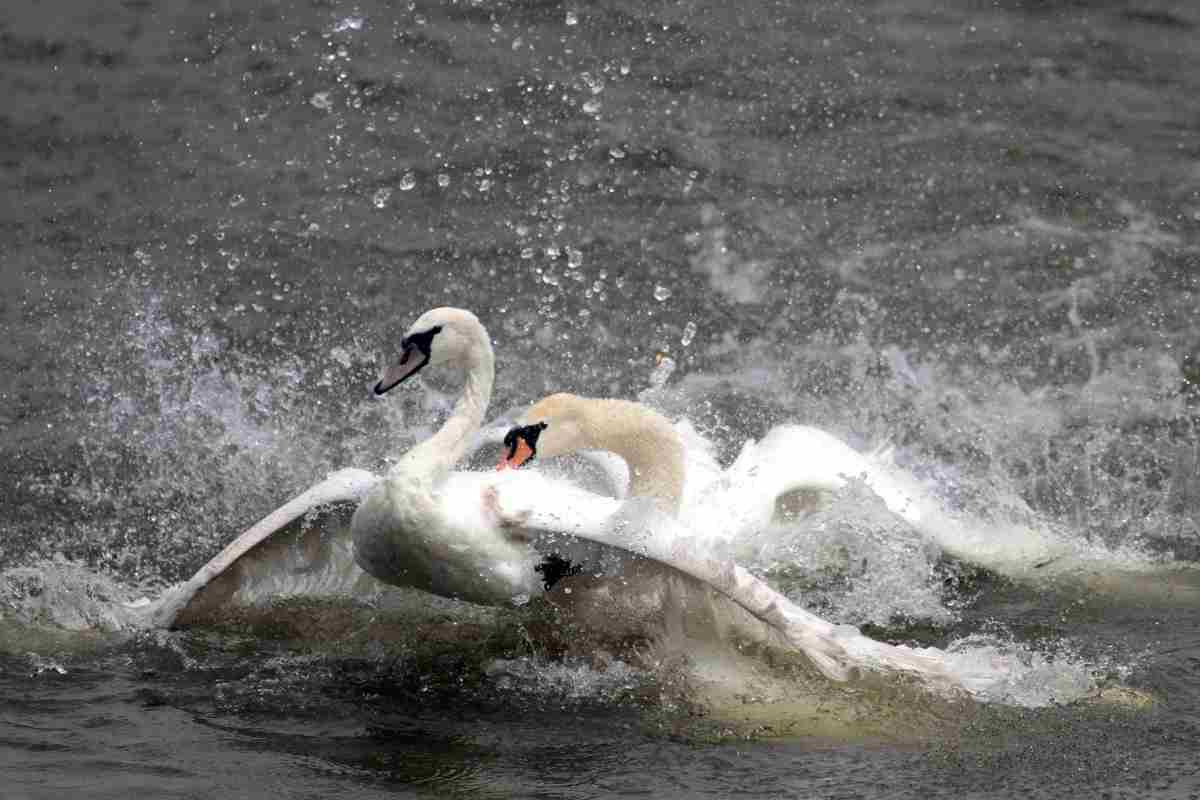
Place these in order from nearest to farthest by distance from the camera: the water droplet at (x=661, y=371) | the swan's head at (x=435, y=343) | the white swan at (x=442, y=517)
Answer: the white swan at (x=442, y=517), the swan's head at (x=435, y=343), the water droplet at (x=661, y=371)

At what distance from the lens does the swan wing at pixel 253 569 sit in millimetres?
6230

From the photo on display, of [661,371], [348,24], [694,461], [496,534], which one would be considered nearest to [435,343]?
[496,534]

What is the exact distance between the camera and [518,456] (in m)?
6.14

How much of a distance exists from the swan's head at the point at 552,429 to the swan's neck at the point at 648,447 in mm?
87

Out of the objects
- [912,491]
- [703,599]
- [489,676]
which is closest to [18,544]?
[489,676]

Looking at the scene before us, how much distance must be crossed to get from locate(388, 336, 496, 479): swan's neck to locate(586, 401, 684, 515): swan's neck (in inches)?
24.4

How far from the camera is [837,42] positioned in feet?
43.1

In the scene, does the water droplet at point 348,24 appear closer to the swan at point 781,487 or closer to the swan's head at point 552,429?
the swan at point 781,487

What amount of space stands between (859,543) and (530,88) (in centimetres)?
609

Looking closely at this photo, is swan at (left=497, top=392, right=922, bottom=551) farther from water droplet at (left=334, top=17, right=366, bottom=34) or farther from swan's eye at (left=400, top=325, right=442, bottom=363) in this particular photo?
water droplet at (left=334, top=17, right=366, bottom=34)

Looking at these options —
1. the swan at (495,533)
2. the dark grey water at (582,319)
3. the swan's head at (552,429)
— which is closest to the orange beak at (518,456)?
the swan's head at (552,429)

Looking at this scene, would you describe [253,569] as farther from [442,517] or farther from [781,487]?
[781,487]

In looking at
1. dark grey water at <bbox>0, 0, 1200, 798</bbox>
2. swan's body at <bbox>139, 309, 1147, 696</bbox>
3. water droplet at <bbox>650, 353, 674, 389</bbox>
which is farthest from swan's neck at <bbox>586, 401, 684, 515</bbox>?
water droplet at <bbox>650, 353, 674, 389</bbox>

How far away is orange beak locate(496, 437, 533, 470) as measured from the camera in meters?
6.08
